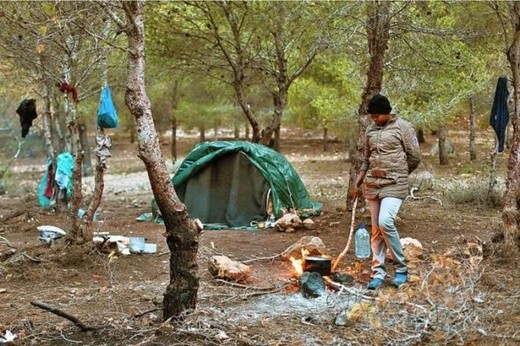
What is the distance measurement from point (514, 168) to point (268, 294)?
301 cm

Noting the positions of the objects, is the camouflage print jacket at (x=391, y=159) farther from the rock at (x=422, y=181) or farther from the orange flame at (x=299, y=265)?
the rock at (x=422, y=181)

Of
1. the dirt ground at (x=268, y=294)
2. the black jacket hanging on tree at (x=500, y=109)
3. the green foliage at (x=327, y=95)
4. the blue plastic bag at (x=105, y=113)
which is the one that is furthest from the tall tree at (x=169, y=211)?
the green foliage at (x=327, y=95)

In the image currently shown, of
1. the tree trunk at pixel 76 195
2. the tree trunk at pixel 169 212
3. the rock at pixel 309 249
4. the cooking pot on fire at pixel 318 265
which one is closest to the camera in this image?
the tree trunk at pixel 169 212

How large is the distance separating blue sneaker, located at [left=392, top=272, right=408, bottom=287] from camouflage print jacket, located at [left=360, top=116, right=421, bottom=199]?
0.75 metres

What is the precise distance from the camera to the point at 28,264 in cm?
694

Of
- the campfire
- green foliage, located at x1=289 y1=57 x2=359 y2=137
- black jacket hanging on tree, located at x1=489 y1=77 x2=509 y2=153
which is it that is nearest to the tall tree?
the campfire

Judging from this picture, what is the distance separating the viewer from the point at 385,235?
19.0ft

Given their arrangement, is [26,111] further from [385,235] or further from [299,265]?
[385,235]

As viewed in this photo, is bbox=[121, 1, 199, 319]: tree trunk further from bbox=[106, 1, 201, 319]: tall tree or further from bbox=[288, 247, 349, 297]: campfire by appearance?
bbox=[288, 247, 349, 297]: campfire

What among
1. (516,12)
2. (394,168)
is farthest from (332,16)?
(394,168)

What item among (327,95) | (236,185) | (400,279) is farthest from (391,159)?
(327,95)

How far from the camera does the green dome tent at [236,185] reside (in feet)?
33.9

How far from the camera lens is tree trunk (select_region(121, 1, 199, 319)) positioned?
15.6 ft

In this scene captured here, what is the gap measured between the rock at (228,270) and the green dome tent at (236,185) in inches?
144
